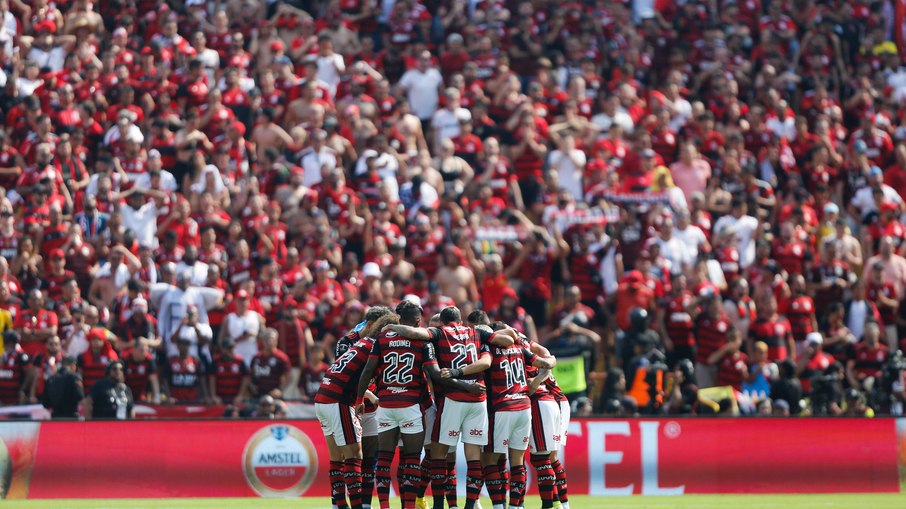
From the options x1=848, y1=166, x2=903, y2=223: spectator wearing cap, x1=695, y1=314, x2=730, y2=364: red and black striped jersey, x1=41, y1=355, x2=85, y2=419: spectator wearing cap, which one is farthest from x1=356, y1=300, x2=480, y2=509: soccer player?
x1=848, y1=166, x2=903, y2=223: spectator wearing cap

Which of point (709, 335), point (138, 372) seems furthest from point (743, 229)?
point (138, 372)

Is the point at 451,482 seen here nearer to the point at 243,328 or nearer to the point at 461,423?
the point at 461,423

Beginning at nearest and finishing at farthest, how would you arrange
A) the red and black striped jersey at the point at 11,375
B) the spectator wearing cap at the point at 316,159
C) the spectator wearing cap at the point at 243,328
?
the red and black striped jersey at the point at 11,375, the spectator wearing cap at the point at 243,328, the spectator wearing cap at the point at 316,159

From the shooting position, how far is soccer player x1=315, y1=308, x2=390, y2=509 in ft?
44.9

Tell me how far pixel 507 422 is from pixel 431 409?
80 cm

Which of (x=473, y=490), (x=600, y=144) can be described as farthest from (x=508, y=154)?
(x=473, y=490)

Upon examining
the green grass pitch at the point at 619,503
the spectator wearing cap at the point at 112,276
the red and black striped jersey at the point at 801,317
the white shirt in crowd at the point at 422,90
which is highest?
the white shirt in crowd at the point at 422,90

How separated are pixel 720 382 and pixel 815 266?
9.58ft

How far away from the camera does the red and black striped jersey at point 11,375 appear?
19.3 metres

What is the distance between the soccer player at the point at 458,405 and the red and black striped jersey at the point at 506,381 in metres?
0.11

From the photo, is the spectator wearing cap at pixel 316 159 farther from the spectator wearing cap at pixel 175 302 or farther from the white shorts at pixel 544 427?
the white shorts at pixel 544 427

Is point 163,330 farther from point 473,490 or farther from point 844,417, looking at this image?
point 844,417

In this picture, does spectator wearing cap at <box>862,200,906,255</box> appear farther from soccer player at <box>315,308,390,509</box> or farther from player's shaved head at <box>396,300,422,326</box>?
soccer player at <box>315,308,390,509</box>

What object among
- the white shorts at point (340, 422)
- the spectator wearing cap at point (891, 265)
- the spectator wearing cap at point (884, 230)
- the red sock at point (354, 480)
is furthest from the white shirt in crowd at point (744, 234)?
the red sock at point (354, 480)
